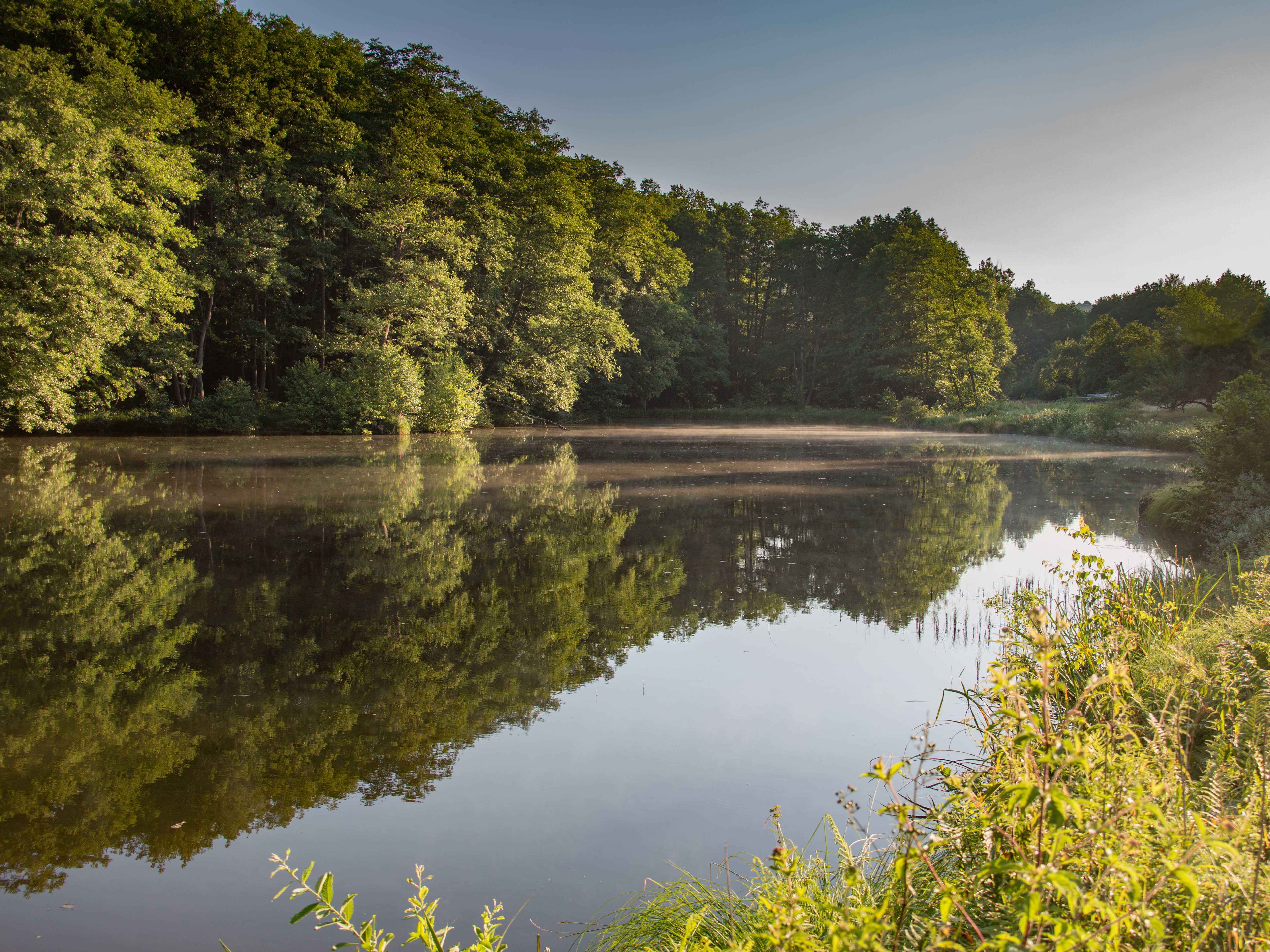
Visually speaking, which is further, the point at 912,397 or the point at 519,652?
the point at 912,397

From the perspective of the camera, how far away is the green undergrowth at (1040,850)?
140 centimetres

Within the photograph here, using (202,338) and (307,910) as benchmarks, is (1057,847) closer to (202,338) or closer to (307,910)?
(307,910)

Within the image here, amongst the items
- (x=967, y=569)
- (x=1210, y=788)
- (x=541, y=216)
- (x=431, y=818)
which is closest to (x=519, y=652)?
(x=431, y=818)

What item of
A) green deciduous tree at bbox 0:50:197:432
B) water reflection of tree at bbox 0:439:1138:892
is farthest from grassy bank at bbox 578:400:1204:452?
green deciduous tree at bbox 0:50:197:432

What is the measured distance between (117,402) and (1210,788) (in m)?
29.8

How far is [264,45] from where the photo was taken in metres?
26.7

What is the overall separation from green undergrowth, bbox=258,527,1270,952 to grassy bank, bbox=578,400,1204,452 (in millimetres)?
17264

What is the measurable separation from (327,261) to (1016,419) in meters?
30.2

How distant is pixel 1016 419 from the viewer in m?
36.5

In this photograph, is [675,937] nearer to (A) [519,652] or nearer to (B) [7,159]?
(A) [519,652]

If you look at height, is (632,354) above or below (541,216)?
below

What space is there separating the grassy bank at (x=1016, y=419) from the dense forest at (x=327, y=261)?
6.07ft

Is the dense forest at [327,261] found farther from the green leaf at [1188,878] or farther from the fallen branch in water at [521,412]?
the green leaf at [1188,878]

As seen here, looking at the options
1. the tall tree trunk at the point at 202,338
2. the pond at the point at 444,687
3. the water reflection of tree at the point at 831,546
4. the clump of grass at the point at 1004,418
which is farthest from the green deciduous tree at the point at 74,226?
the clump of grass at the point at 1004,418
